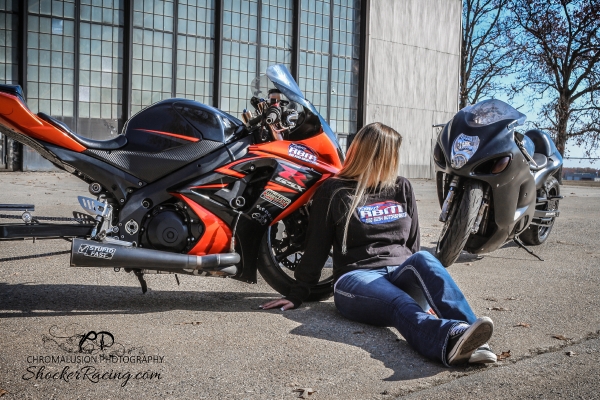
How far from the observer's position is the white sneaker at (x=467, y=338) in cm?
325

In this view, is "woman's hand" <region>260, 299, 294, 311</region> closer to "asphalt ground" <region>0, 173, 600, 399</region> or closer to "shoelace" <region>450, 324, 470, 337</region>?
"asphalt ground" <region>0, 173, 600, 399</region>

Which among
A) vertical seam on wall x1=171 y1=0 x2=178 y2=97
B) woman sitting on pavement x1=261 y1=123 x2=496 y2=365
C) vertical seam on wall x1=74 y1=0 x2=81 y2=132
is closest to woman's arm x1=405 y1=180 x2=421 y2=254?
woman sitting on pavement x1=261 y1=123 x2=496 y2=365

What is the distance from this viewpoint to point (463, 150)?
5.34 metres

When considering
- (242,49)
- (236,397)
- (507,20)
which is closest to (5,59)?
(242,49)

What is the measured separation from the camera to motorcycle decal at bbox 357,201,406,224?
437 centimetres

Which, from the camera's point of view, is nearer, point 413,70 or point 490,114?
point 490,114

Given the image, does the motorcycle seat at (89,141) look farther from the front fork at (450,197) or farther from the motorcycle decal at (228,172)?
the front fork at (450,197)

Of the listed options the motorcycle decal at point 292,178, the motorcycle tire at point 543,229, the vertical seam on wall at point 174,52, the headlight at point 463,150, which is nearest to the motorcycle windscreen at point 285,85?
the motorcycle decal at point 292,178

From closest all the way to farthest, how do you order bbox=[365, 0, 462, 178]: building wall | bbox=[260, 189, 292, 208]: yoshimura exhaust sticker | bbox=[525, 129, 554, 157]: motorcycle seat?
bbox=[260, 189, 292, 208]: yoshimura exhaust sticker, bbox=[525, 129, 554, 157]: motorcycle seat, bbox=[365, 0, 462, 178]: building wall

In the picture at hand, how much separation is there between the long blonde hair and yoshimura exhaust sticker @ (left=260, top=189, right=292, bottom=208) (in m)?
0.40

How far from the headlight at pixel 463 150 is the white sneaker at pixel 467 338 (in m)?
2.20

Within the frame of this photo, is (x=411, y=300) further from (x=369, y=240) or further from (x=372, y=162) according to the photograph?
(x=372, y=162)

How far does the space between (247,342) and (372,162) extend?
1468 millimetres

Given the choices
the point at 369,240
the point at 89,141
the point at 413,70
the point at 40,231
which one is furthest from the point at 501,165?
the point at 413,70
